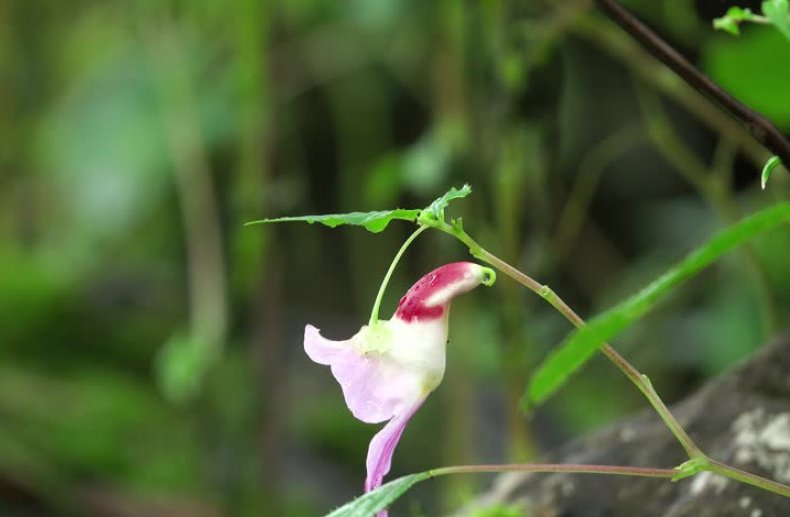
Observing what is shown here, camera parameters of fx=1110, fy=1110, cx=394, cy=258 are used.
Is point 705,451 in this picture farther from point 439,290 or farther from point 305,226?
point 305,226

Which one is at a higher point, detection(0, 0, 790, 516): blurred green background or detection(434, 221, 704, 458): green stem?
detection(0, 0, 790, 516): blurred green background

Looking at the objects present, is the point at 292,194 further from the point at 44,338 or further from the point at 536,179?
the point at 44,338

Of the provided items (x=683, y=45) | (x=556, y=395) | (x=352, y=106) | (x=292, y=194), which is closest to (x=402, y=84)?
(x=352, y=106)

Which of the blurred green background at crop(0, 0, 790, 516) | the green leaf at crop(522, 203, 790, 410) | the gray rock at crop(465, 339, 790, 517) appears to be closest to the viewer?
the green leaf at crop(522, 203, 790, 410)

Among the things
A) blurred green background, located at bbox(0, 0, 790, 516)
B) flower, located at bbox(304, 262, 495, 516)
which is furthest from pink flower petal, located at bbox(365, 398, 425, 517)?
blurred green background, located at bbox(0, 0, 790, 516)

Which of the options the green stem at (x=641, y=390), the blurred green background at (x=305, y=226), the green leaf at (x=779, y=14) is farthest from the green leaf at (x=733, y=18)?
the blurred green background at (x=305, y=226)

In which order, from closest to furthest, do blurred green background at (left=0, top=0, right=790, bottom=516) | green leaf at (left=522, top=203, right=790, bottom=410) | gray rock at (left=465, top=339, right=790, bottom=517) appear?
green leaf at (left=522, top=203, right=790, bottom=410) < gray rock at (left=465, top=339, right=790, bottom=517) < blurred green background at (left=0, top=0, right=790, bottom=516)

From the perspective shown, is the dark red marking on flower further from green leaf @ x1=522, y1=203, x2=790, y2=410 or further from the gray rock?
the gray rock
